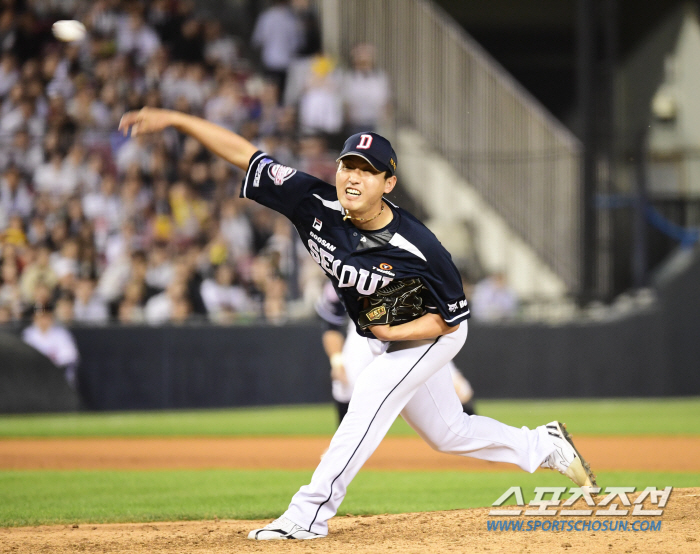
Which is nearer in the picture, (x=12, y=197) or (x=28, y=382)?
(x=28, y=382)

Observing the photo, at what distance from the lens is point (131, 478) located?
806 centimetres

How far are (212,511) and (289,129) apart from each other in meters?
10.2

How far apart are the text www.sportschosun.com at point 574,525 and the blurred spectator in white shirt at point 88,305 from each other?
30.0 feet

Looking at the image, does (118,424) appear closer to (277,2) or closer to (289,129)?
(289,129)

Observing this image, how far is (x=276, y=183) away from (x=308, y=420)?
821 centimetres

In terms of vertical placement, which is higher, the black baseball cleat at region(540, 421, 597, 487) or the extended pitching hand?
the extended pitching hand

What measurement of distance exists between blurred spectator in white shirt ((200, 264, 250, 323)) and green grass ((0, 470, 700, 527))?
18.2 ft

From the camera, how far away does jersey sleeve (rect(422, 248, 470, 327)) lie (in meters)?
4.82

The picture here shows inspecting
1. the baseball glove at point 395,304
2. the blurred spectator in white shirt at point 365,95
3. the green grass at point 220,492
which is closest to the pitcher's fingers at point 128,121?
the baseball glove at point 395,304

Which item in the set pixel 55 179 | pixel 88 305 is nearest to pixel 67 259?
pixel 88 305

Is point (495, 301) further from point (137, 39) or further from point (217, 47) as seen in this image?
point (137, 39)

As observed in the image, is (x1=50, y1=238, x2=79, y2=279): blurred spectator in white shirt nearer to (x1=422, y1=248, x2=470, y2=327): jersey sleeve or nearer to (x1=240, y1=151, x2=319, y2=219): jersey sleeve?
(x1=240, y1=151, x2=319, y2=219): jersey sleeve

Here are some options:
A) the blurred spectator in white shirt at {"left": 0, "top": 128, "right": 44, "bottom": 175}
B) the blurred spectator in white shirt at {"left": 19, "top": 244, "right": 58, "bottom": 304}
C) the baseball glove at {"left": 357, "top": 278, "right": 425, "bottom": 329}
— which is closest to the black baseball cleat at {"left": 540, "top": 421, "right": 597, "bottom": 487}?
the baseball glove at {"left": 357, "top": 278, "right": 425, "bottom": 329}

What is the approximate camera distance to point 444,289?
485 cm
